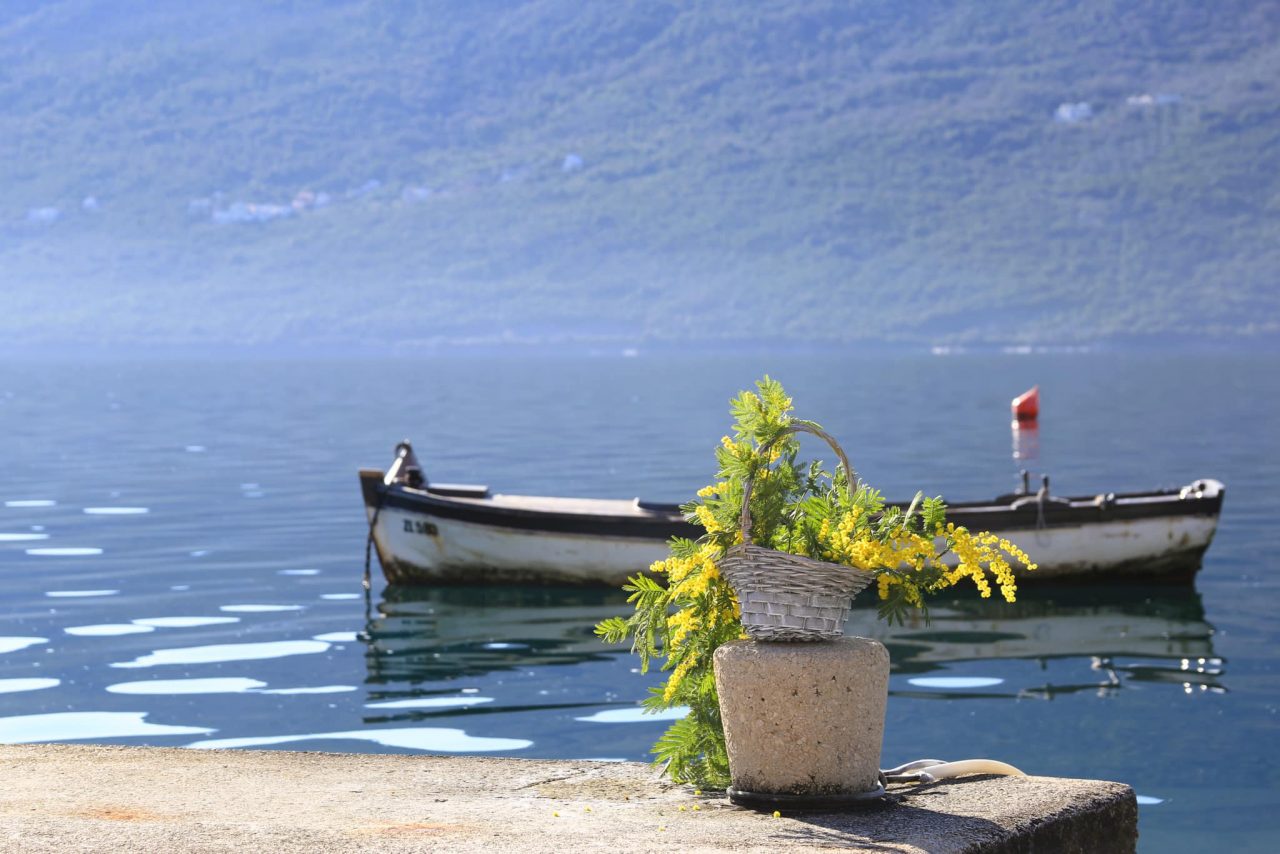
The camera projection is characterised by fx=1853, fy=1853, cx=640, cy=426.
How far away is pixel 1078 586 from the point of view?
2175cm

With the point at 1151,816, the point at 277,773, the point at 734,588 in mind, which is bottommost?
the point at 1151,816

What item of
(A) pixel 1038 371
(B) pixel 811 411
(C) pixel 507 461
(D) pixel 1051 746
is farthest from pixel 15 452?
(A) pixel 1038 371

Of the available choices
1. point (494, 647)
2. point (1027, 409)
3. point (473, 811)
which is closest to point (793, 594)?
point (473, 811)

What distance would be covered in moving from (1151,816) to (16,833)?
755 cm

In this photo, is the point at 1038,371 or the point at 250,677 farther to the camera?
the point at 1038,371

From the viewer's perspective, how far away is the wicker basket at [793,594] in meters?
7.39

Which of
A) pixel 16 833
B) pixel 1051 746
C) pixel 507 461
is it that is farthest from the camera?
pixel 507 461

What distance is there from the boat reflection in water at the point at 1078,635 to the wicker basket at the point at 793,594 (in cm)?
890

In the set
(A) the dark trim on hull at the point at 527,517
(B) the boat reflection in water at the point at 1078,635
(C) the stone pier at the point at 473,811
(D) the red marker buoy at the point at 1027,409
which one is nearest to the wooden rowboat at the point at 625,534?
(A) the dark trim on hull at the point at 527,517

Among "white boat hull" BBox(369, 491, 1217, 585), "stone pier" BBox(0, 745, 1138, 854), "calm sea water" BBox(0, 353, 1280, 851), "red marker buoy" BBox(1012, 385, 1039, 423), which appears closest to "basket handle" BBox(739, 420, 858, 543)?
"stone pier" BBox(0, 745, 1138, 854)

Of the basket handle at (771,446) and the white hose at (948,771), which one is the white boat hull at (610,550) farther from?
the basket handle at (771,446)

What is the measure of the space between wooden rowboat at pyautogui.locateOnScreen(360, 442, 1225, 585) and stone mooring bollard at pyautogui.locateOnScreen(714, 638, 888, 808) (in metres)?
12.9

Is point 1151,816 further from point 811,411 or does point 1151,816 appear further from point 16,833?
point 811,411

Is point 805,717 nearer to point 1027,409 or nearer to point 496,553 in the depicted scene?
point 496,553
